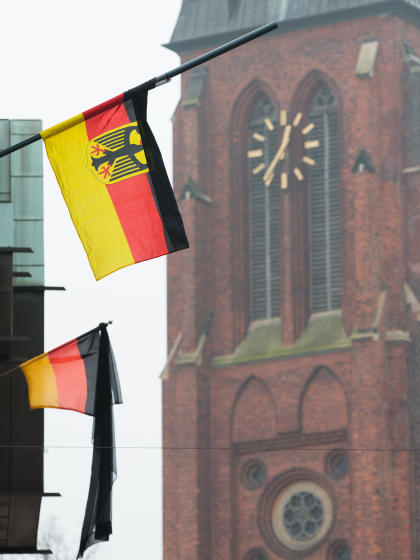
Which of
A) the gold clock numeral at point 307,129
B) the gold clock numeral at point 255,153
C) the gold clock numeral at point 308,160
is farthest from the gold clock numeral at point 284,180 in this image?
the gold clock numeral at point 307,129

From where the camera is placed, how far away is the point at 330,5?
6438cm

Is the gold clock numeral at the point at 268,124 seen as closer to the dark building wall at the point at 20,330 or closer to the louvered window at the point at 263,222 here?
the louvered window at the point at 263,222

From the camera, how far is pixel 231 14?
66438 mm

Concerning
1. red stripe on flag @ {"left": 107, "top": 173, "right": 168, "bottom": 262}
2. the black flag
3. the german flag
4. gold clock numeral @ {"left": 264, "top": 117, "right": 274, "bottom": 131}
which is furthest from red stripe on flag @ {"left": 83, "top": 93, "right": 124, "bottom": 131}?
gold clock numeral @ {"left": 264, "top": 117, "right": 274, "bottom": 131}

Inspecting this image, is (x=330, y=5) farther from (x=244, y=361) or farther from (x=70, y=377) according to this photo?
(x=70, y=377)

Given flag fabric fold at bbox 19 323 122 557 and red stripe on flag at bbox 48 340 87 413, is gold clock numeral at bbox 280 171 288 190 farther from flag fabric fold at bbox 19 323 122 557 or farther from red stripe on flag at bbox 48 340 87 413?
red stripe on flag at bbox 48 340 87 413

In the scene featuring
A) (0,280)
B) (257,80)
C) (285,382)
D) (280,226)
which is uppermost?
(257,80)

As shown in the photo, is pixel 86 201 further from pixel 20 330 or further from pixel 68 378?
pixel 20 330

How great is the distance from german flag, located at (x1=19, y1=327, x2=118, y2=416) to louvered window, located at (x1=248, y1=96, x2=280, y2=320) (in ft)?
123

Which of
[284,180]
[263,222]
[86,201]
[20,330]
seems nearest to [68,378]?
[86,201]

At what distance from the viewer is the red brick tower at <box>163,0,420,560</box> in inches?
2440

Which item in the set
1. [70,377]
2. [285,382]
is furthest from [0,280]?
[285,382]

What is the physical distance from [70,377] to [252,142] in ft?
129

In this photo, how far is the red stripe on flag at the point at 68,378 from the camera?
2684cm
